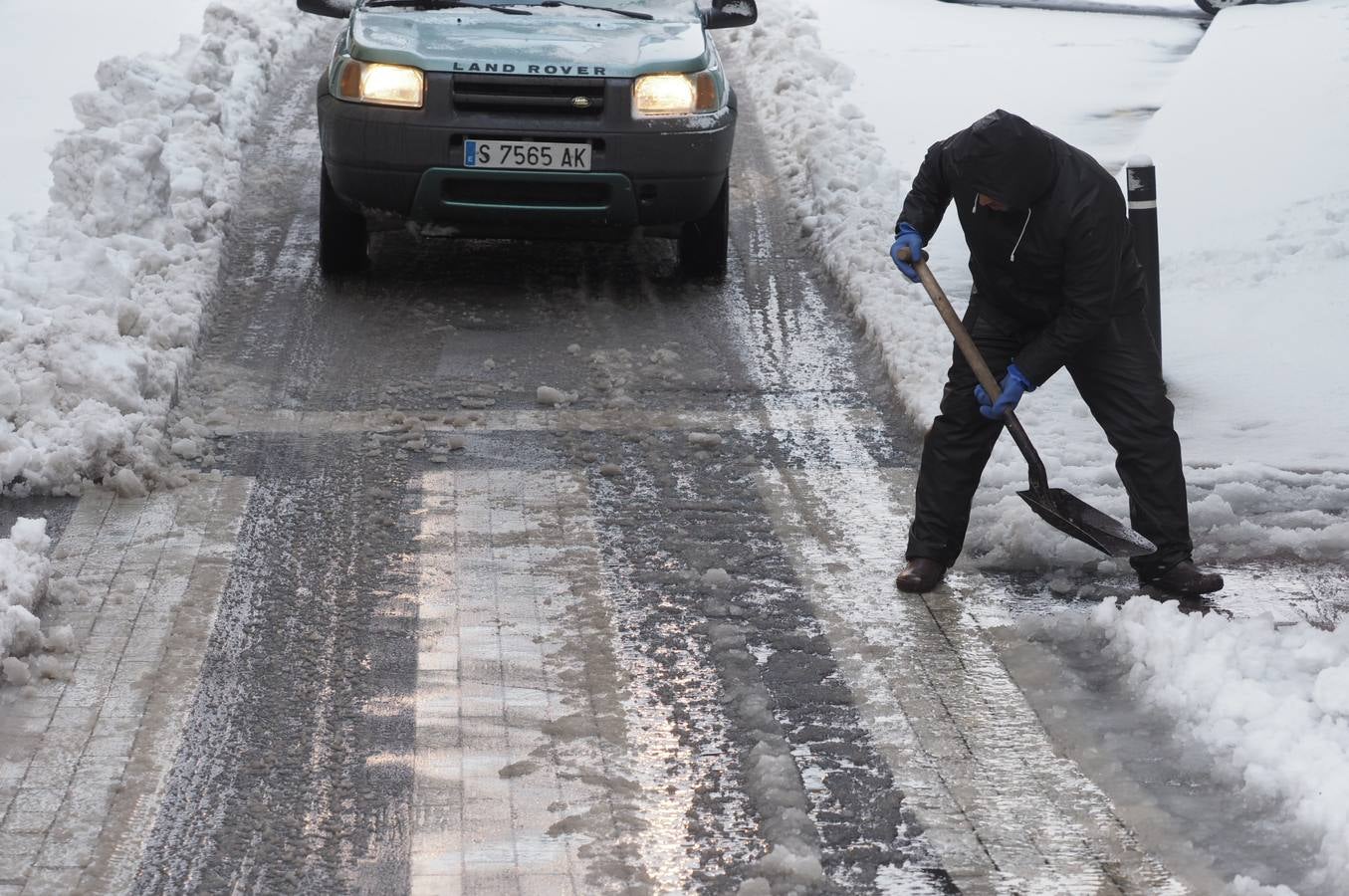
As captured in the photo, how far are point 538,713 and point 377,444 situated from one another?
208 centimetres

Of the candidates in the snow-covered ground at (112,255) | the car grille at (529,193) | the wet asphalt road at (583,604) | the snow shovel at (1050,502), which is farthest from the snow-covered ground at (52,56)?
the snow shovel at (1050,502)

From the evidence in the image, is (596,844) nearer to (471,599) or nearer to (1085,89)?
(471,599)

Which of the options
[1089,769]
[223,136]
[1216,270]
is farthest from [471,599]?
[223,136]

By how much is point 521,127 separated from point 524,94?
16cm

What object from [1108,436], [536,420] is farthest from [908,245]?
[536,420]

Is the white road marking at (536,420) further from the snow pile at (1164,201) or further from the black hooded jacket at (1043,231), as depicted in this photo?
the black hooded jacket at (1043,231)

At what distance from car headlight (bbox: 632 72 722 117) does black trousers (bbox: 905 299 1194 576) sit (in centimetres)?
288

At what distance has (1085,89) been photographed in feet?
43.9

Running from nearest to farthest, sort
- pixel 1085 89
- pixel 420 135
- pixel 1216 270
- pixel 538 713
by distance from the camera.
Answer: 1. pixel 538 713
2. pixel 420 135
3. pixel 1216 270
4. pixel 1085 89

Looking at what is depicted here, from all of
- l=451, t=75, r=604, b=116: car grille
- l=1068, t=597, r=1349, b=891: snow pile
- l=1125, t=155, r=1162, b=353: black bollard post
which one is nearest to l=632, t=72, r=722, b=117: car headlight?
l=451, t=75, r=604, b=116: car grille

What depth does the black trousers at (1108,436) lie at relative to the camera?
489cm

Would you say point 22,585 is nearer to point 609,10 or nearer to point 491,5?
point 491,5

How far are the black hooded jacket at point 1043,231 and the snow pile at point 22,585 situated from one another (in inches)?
106

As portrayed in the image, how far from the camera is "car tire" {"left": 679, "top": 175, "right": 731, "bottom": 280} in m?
8.15
